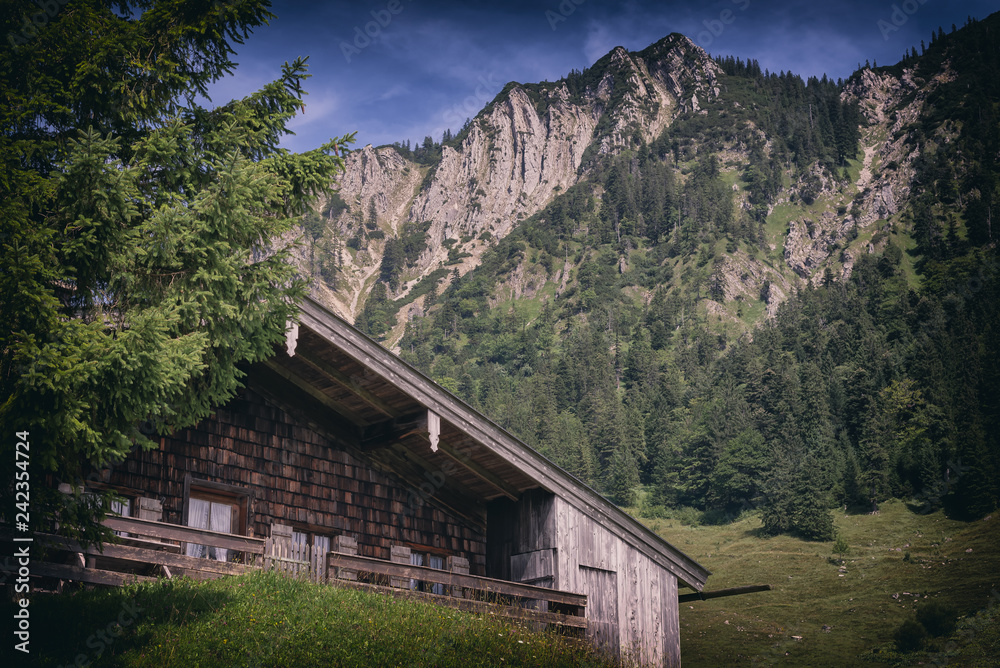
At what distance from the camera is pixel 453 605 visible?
15898mm

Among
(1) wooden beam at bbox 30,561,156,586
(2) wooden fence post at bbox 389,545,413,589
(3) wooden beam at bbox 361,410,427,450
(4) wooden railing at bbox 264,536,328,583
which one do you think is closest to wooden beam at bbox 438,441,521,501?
(3) wooden beam at bbox 361,410,427,450

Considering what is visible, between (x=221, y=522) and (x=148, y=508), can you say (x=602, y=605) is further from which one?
(x=148, y=508)

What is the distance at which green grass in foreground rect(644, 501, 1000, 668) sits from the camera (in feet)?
146

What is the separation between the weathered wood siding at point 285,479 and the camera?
16359 mm

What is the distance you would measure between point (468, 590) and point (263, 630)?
6542 mm

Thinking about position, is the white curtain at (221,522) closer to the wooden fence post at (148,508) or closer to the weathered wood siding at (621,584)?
the wooden fence post at (148,508)

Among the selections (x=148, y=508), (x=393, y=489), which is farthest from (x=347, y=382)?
(x=148, y=508)

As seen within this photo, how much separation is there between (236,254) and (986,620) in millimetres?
47160

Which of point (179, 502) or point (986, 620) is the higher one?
point (179, 502)

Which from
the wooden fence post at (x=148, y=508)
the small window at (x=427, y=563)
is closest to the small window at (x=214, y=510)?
the wooden fence post at (x=148, y=508)

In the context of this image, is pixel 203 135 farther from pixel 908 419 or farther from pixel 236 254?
pixel 908 419

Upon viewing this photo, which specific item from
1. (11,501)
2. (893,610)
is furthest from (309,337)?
(893,610)

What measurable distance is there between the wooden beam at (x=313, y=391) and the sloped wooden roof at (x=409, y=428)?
0.06 feet

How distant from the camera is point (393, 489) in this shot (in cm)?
1939
